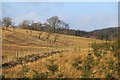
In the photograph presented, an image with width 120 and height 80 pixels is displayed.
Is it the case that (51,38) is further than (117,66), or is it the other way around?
(51,38)

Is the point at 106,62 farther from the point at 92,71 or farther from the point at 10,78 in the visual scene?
the point at 10,78

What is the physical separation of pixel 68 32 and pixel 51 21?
67.4 ft

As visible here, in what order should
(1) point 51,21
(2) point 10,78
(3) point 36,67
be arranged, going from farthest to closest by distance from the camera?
1. (1) point 51,21
2. (3) point 36,67
3. (2) point 10,78

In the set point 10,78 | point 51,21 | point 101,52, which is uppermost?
point 51,21

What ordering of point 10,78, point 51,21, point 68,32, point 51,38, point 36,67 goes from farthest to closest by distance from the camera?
point 68,32 → point 51,21 → point 51,38 → point 36,67 → point 10,78

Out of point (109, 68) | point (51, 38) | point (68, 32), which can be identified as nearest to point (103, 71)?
point (109, 68)

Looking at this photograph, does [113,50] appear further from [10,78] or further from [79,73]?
[10,78]

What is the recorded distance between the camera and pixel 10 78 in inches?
1132

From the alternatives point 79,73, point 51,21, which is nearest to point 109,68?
point 79,73

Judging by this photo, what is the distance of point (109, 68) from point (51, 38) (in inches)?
3141

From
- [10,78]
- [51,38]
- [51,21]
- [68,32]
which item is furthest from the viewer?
[68,32]

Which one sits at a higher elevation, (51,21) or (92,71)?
(51,21)

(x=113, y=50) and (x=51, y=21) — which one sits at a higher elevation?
(x=51, y=21)

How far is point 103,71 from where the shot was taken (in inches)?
1134
